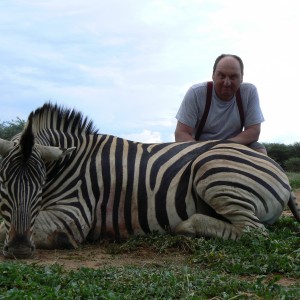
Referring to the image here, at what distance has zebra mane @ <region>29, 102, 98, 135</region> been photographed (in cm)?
560

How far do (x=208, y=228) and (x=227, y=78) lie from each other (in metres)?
2.06

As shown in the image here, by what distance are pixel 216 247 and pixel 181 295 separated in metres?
1.43

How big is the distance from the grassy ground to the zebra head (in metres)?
0.66

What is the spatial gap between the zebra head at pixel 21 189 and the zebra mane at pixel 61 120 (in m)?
0.69

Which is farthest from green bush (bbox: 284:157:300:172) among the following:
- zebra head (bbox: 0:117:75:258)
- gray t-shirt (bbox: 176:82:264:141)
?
zebra head (bbox: 0:117:75:258)

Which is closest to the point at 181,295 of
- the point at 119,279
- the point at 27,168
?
the point at 119,279

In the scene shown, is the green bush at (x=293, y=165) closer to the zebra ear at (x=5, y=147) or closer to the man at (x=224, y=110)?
the man at (x=224, y=110)

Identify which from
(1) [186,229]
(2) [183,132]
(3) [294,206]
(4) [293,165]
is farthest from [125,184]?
(4) [293,165]

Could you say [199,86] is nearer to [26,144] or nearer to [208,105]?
[208,105]

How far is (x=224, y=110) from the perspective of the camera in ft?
21.2

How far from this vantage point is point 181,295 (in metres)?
3.16

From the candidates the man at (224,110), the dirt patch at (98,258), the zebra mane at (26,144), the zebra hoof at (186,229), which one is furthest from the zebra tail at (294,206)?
the zebra mane at (26,144)

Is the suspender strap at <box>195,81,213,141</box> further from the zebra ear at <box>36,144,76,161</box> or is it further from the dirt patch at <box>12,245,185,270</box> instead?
the dirt patch at <box>12,245,185,270</box>

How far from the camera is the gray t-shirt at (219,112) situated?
254 inches
